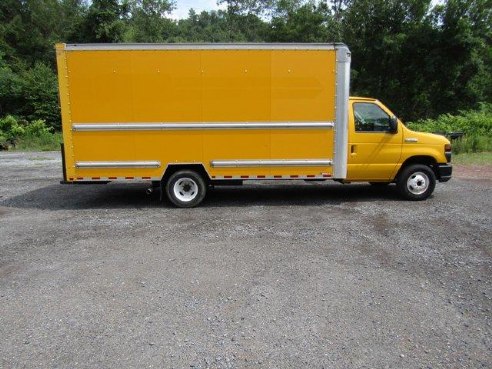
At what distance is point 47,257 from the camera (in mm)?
5805

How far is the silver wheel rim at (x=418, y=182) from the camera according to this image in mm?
8922

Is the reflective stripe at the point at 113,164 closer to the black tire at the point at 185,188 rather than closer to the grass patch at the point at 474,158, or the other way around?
the black tire at the point at 185,188

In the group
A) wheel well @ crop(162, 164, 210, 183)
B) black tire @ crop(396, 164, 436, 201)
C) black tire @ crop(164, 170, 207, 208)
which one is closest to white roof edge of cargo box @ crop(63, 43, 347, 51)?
wheel well @ crop(162, 164, 210, 183)

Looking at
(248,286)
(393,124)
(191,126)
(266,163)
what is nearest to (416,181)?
(393,124)

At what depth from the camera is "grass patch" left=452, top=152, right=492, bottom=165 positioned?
15.1m

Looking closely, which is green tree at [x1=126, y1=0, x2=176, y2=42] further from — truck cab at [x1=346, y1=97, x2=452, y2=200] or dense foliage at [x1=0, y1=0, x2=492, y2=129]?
truck cab at [x1=346, y1=97, x2=452, y2=200]

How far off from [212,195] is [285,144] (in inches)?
96.5

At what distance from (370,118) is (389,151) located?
80 centimetres

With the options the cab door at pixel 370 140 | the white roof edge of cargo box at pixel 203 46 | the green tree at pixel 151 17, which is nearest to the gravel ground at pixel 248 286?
the cab door at pixel 370 140

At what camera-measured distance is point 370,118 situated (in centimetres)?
878

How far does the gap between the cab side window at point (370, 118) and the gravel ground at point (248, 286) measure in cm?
159

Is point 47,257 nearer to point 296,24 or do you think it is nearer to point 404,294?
point 404,294

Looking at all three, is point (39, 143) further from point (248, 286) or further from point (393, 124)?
point (248, 286)

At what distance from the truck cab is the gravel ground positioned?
56 cm
